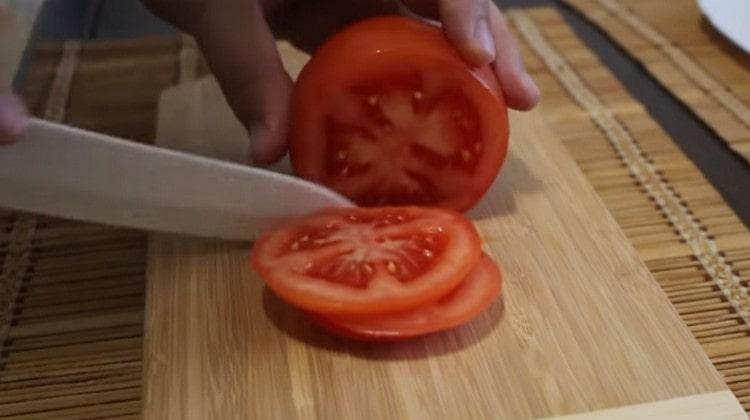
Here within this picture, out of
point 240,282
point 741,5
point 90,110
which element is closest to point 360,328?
point 240,282

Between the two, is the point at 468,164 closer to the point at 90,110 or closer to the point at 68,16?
the point at 90,110

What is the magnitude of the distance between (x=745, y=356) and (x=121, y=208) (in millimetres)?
500

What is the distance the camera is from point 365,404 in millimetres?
705

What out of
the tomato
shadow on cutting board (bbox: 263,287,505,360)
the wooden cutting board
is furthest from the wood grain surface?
the tomato

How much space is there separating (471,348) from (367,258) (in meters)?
0.10

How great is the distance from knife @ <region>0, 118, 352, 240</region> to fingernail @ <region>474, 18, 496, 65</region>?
164 millimetres

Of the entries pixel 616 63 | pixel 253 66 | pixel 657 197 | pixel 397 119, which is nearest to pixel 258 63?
pixel 253 66

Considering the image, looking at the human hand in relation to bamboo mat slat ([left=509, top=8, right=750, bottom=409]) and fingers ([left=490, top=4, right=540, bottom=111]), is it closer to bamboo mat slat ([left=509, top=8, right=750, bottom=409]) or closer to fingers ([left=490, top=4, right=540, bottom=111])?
fingers ([left=490, top=4, right=540, bottom=111])

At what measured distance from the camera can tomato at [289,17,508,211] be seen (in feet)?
2.79

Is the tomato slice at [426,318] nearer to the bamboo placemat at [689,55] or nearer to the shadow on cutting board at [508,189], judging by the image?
the shadow on cutting board at [508,189]

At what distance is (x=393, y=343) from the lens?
0.76m

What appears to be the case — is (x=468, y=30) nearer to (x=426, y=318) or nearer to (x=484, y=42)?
(x=484, y=42)

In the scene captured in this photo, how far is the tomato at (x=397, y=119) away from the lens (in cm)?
85

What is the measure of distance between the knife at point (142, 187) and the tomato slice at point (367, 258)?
29mm
